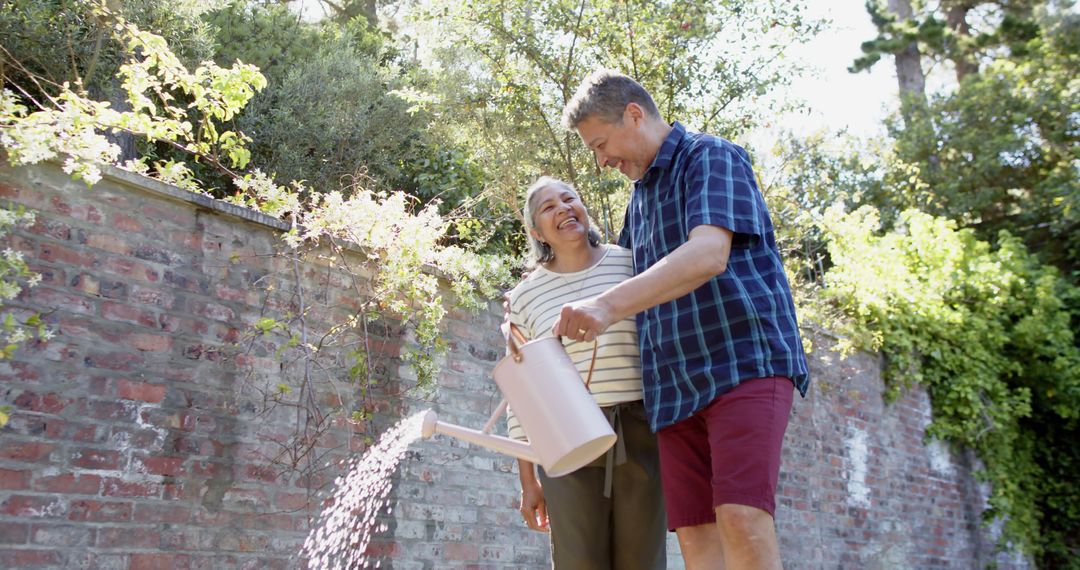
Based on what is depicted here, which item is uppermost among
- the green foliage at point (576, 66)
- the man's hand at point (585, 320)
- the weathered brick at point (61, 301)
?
the green foliage at point (576, 66)

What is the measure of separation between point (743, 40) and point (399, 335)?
322 cm

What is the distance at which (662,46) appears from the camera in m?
5.32

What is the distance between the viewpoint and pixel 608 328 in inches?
87.9

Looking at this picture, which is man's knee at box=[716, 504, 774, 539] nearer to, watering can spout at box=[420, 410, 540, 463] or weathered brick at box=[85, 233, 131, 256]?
watering can spout at box=[420, 410, 540, 463]

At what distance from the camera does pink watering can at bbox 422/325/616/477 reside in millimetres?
1822

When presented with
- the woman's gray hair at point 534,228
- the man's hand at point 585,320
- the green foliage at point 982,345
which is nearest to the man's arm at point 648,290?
the man's hand at point 585,320

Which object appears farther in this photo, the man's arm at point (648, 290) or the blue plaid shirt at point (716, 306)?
the blue plaid shirt at point (716, 306)

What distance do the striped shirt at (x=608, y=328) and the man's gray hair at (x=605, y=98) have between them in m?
0.42

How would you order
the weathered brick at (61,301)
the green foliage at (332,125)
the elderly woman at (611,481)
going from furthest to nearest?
1. the green foliage at (332,125)
2. the weathered brick at (61,301)
3. the elderly woman at (611,481)

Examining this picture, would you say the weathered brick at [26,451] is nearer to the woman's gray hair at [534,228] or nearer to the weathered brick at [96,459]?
the weathered brick at [96,459]

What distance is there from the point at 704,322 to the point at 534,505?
2.70ft

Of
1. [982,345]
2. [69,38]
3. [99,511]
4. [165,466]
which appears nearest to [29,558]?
[99,511]

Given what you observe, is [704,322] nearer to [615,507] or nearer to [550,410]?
[550,410]

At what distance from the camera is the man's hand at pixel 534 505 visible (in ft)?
8.24
